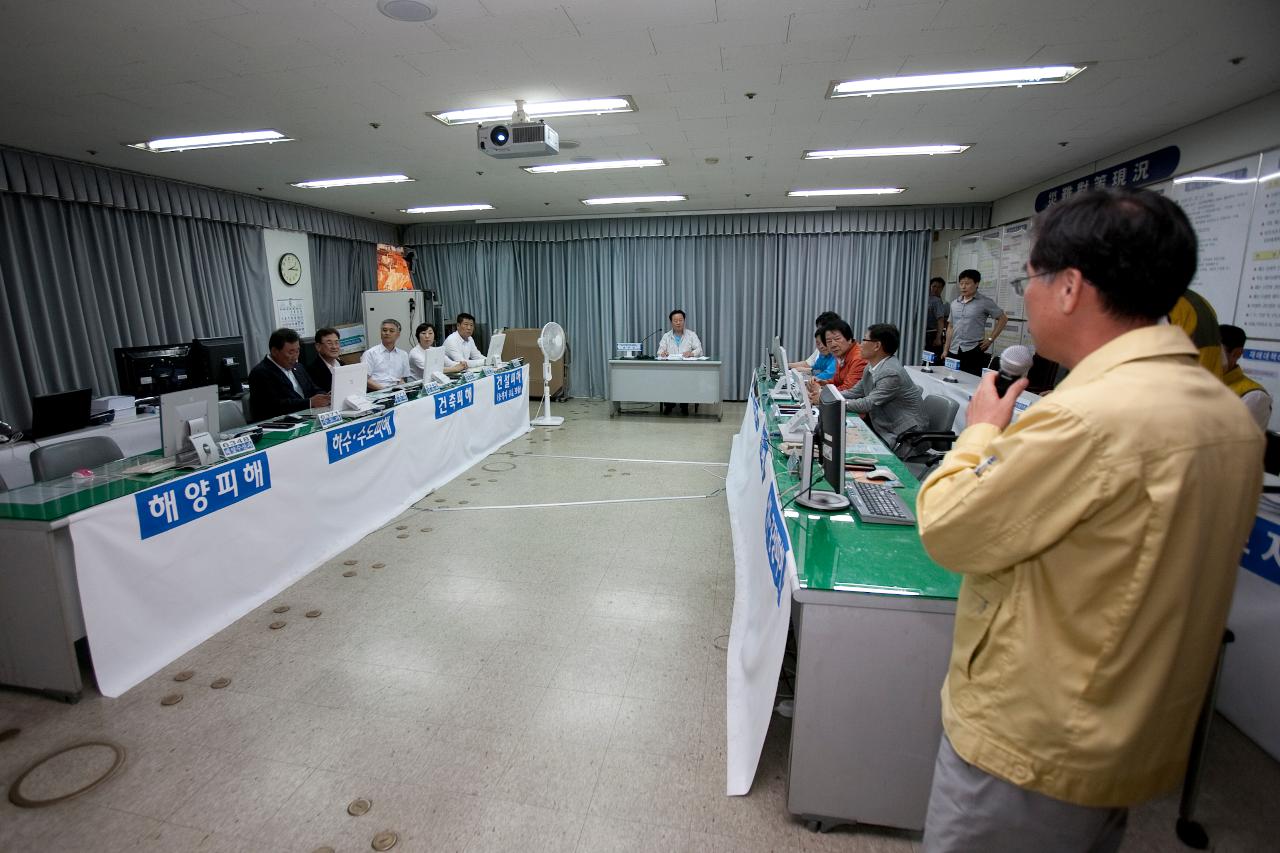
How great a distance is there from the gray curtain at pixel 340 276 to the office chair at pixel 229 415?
4.12 m

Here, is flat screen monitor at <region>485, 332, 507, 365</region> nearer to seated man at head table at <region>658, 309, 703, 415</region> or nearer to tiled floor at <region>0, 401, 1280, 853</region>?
seated man at head table at <region>658, 309, 703, 415</region>

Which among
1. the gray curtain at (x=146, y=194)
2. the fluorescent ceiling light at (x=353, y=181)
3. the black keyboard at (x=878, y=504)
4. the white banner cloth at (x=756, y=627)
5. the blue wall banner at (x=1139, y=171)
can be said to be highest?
the fluorescent ceiling light at (x=353, y=181)

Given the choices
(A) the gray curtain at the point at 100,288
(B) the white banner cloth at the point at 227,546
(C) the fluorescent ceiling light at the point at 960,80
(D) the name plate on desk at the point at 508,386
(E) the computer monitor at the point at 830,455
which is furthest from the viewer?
(D) the name plate on desk at the point at 508,386

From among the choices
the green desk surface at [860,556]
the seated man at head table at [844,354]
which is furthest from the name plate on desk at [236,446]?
the seated man at head table at [844,354]

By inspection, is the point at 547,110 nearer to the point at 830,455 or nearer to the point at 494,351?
the point at 830,455

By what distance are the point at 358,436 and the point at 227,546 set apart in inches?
40.0

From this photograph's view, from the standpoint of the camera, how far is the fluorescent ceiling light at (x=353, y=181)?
17.4 feet

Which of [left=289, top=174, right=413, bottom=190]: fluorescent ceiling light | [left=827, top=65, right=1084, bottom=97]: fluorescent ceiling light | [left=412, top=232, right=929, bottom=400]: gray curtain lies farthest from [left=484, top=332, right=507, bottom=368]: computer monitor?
[left=827, top=65, right=1084, bottom=97]: fluorescent ceiling light

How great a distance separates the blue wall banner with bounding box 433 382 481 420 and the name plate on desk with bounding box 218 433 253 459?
1626mm

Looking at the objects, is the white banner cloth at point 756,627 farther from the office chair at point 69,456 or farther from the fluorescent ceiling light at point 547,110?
the office chair at point 69,456

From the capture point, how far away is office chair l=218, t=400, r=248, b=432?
349 centimetres

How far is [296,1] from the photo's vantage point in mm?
2240

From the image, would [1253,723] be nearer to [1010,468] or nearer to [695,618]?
[695,618]

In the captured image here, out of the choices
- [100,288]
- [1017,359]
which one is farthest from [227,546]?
[100,288]
